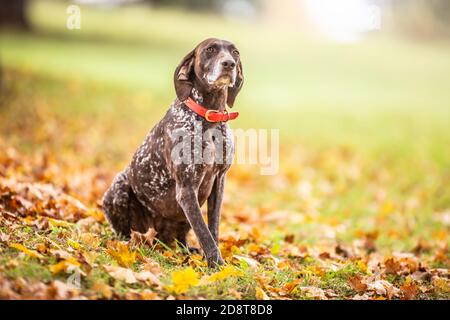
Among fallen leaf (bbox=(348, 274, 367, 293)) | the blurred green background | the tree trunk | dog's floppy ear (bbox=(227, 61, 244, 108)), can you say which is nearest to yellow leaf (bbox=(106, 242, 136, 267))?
dog's floppy ear (bbox=(227, 61, 244, 108))

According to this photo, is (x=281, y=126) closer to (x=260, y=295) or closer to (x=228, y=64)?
(x=228, y=64)

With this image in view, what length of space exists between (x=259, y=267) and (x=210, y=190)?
0.75 m

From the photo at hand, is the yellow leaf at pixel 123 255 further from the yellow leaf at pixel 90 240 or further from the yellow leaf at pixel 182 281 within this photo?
the yellow leaf at pixel 182 281

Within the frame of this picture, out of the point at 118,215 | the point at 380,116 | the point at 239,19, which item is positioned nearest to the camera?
the point at 118,215

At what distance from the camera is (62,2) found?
31109 mm

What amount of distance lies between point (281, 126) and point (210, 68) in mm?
9648

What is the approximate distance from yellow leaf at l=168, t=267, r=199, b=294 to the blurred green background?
3.92 m

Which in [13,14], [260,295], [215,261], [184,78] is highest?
[13,14]

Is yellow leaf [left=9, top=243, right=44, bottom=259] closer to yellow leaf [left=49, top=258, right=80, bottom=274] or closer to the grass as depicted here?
the grass

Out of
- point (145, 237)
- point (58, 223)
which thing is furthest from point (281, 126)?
point (58, 223)

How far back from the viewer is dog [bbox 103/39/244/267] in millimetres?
4852

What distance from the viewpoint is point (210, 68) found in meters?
4.80

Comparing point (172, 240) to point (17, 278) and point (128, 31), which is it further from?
point (128, 31)
